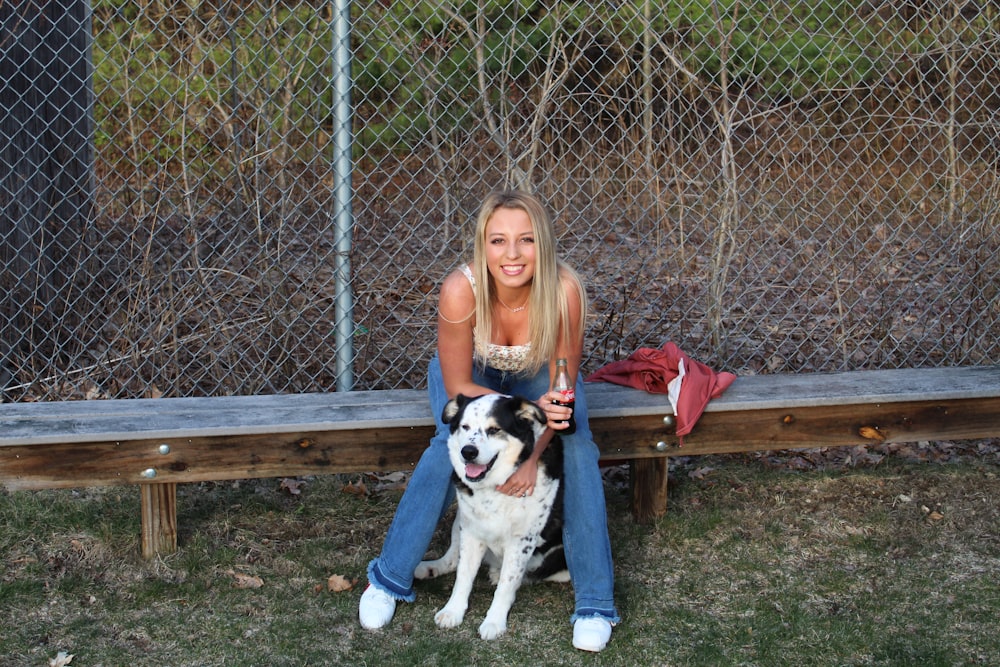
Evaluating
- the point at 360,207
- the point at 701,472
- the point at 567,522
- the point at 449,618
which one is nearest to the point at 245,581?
the point at 449,618

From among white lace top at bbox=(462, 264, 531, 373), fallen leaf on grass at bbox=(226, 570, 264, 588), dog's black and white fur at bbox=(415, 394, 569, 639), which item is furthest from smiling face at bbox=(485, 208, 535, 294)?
fallen leaf on grass at bbox=(226, 570, 264, 588)

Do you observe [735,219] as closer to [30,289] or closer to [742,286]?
[742,286]

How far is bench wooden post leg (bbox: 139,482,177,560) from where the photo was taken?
3354 millimetres

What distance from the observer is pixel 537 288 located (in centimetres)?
310

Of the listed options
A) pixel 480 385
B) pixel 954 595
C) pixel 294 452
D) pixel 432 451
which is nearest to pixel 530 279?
pixel 480 385

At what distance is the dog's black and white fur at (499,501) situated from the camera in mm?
2893

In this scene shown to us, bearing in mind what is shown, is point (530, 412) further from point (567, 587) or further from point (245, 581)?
point (245, 581)

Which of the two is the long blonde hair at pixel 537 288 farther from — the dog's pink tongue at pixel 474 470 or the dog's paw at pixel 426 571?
the dog's paw at pixel 426 571

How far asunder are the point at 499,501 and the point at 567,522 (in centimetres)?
26

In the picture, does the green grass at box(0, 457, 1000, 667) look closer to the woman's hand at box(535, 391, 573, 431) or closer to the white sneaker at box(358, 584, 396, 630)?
the white sneaker at box(358, 584, 396, 630)

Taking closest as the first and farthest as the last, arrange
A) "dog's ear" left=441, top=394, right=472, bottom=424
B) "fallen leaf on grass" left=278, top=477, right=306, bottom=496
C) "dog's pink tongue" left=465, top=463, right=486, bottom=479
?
"dog's pink tongue" left=465, top=463, right=486, bottom=479 < "dog's ear" left=441, top=394, right=472, bottom=424 < "fallen leaf on grass" left=278, top=477, right=306, bottom=496

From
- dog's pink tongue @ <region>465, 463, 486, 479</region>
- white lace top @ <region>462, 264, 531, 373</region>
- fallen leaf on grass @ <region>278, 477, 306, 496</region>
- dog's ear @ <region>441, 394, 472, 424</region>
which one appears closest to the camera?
dog's pink tongue @ <region>465, 463, 486, 479</region>

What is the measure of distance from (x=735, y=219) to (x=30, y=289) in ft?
10.1

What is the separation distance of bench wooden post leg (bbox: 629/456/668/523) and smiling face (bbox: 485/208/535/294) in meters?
1.00
